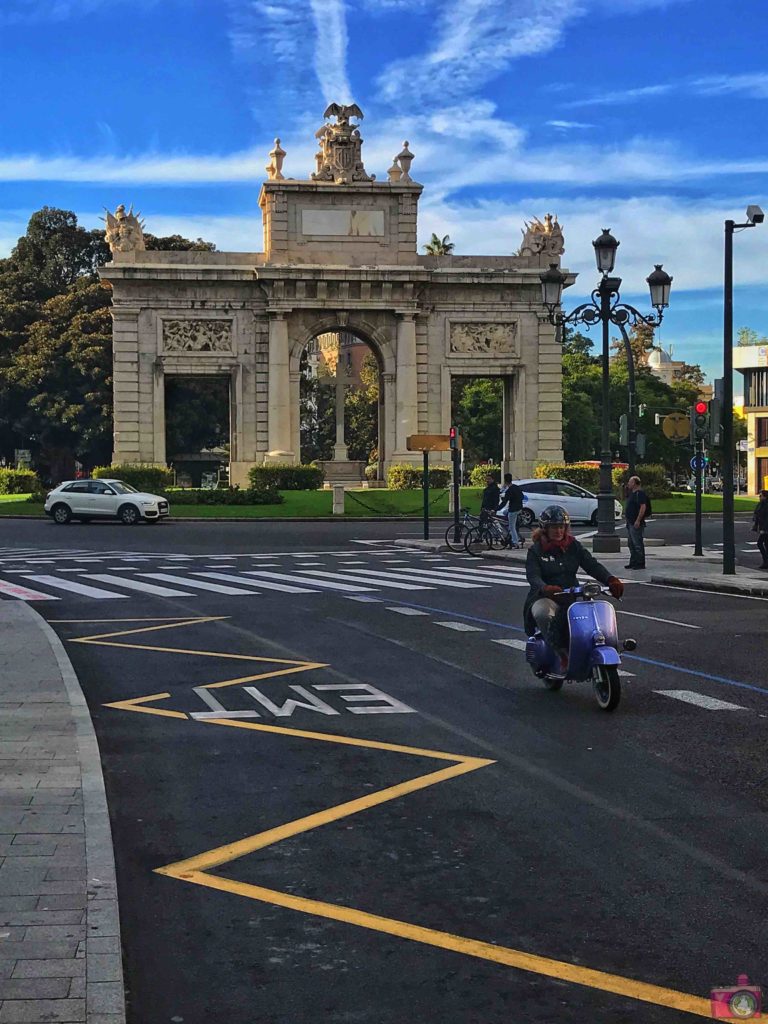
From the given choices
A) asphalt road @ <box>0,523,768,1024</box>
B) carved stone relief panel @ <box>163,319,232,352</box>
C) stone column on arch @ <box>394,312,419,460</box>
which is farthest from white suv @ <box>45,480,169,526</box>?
asphalt road @ <box>0,523,768,1024</box>

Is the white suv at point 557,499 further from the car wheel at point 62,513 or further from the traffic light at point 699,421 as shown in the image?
the car wheel at point 62,513

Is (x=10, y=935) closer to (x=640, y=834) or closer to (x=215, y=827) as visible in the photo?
(x=215, y=827)

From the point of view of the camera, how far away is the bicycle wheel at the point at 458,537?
102 feet

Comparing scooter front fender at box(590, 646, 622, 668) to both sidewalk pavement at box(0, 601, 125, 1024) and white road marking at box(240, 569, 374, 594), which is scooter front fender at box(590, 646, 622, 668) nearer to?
sidewalk pavement at box(0, 601, 125, 1024)

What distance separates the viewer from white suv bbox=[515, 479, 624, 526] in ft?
133

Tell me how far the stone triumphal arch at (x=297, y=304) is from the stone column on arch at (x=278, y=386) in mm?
45

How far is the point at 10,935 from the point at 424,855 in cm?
218

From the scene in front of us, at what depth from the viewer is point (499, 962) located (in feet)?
16.6

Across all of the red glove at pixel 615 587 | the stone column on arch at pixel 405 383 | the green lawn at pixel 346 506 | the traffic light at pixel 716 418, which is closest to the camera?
the red glove at pixel 615 587

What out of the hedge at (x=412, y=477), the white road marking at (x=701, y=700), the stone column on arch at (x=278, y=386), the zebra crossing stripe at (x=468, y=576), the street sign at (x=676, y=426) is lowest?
the zebra crossing stripe at (x=468, y=576)

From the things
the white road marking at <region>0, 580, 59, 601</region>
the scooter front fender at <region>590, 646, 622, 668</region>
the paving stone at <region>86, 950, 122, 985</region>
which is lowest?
the white road marking at <region>0, 580, 59, 601</region>

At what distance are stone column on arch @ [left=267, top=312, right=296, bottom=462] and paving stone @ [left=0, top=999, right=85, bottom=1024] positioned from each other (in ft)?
176

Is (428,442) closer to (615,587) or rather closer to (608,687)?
(615,587)

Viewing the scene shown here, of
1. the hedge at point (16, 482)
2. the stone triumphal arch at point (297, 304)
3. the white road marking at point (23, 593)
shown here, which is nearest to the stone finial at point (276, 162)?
the stone triumphal arch at point (297, 304)
